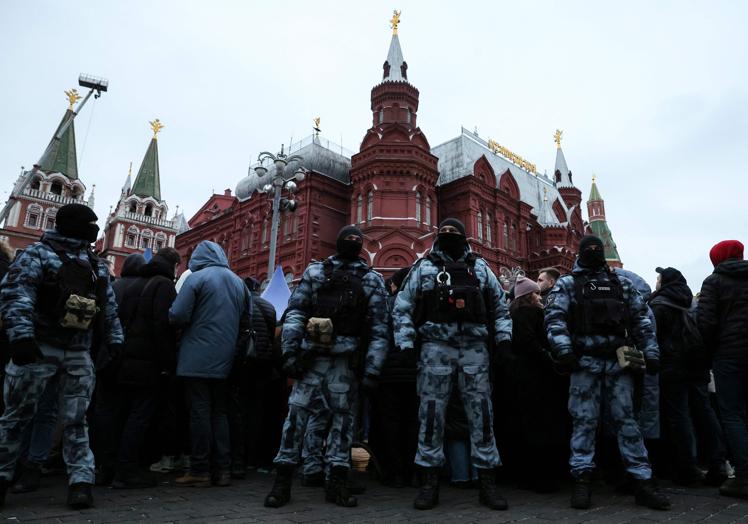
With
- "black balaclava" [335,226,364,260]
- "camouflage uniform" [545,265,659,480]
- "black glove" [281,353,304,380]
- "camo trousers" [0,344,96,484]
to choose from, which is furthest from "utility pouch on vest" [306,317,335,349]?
"camouflage uniform" [545,265,659,480]

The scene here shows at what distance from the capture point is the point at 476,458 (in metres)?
4.09

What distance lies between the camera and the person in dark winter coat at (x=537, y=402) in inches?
183

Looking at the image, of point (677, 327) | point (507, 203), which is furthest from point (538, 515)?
point (507, 203)

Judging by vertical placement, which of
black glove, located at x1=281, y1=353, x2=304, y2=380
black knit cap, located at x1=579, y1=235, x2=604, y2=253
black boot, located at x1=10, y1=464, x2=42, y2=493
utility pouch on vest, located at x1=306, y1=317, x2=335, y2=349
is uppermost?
black knit cap, located at x1=579, y1=235, x2=604, y2=253

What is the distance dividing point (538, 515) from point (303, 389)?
2.11 meters

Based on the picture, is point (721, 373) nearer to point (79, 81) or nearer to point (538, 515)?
point (538, 515)

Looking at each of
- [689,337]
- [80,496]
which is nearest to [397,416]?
[80,496]

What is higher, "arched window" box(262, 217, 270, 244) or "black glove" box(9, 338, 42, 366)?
"arched window" box(262, 217, 270, 244)

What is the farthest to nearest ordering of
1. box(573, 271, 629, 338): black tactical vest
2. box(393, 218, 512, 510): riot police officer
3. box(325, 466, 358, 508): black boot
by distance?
box(573, 271, 629, 338): black tactical vest
box(393, 218, 512, 510): riot police officer
box(325, 466, 358, 508): black boot

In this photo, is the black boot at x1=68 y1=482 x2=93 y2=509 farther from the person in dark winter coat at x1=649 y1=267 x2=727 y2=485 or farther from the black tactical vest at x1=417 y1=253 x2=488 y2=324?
the person in dark winter coat at x1=649 y1=267 x2=727 y2=485

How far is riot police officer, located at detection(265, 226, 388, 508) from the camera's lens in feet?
13.5

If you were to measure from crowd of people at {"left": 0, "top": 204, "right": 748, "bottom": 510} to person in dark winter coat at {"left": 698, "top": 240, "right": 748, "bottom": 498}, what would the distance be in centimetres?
2

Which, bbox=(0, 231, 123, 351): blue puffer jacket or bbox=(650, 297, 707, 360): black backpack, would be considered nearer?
bbox=(0, 231, 123, 351): blue puffer jacket

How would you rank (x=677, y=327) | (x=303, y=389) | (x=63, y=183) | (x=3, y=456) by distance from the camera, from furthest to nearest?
(x=63, y=183)
(x=677, y=327)
(x=303, y=389)
(x=3, y=456)
